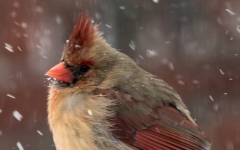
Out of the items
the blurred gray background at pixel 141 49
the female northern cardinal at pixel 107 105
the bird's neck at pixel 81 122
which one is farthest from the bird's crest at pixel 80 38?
the blurred gray background at pixel 141 49

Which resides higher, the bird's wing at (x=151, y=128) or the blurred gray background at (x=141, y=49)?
the blurred gray background at (x=141, y=49)

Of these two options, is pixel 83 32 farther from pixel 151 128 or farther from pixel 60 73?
pixel 151 128

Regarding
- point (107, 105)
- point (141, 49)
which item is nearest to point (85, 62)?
point (107, 105)

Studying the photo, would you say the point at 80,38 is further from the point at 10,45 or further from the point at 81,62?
the point at 10,45

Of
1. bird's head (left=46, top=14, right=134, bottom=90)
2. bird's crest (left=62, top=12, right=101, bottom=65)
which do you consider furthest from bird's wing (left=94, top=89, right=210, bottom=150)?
bird's crest (left=62, top=12, right=101, bottom=65)

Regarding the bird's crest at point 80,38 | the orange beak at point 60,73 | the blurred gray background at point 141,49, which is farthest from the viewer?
the blurred gray background at point 141,49

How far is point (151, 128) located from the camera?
3.54 meters

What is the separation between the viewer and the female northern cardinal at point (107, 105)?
3.34 meters

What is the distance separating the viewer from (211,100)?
615 cm

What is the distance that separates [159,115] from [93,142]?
0.48m

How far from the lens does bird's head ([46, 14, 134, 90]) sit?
344 centimetres

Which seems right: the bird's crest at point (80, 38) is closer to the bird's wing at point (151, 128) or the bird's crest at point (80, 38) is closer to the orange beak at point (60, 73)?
the orange beak at point (60, 73)

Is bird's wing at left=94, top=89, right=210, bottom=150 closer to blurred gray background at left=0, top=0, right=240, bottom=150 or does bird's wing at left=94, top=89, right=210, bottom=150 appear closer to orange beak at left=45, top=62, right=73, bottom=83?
orange beak at left=45, top=62, right=73, bottom=83

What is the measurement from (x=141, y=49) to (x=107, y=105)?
2926 millimetres
